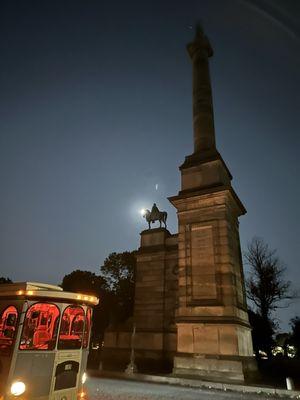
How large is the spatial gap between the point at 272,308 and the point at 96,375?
22410 millimetres

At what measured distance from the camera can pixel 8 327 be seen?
231 inches

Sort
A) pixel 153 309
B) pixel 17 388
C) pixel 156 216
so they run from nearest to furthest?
pixel 17 388 < pixel 153 309 < pixel 156 216

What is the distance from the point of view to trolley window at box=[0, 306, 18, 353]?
5629mm

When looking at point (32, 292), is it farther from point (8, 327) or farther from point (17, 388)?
point (17, 388)

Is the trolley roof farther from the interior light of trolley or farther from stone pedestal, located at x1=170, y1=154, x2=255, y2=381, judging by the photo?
stone pedestal, located at x1=170, y1=154, x2=255, y2=381

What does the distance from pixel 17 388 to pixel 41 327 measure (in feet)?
3.74

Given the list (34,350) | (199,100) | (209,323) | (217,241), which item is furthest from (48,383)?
(199,100)

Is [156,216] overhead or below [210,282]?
overhead

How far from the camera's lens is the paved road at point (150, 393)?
30.5 ft

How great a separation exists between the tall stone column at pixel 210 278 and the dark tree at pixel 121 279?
28113mm

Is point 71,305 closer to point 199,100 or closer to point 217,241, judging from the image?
point 217,241

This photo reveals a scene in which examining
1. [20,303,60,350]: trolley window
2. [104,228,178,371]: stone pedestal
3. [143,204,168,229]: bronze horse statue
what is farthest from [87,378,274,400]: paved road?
[143,204,168,229]: bronze horse statue

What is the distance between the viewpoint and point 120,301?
42438 mm

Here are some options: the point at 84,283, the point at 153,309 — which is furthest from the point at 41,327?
the point at 84,283
